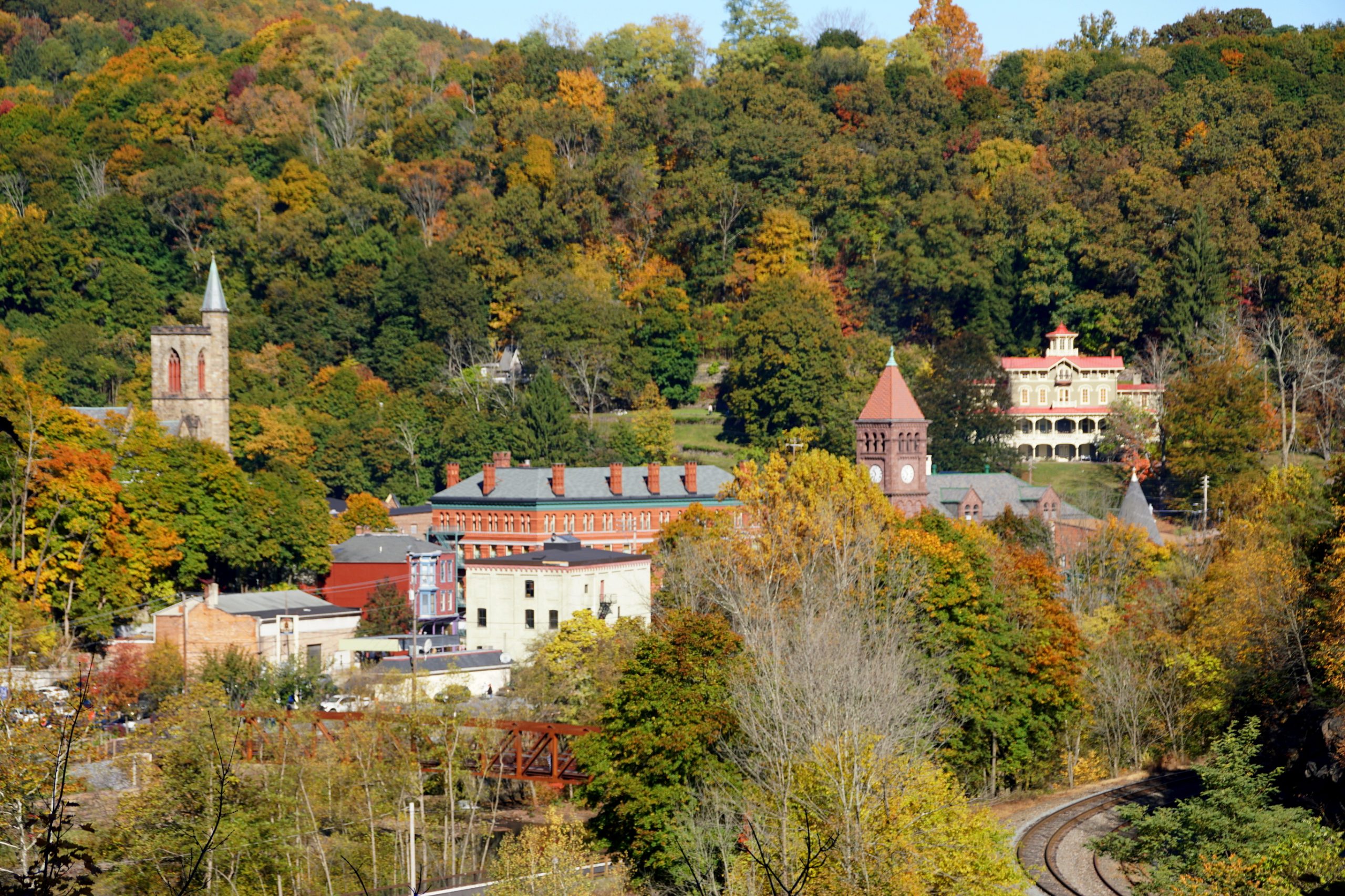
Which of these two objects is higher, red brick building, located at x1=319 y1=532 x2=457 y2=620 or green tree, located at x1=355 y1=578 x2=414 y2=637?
red brick building, located at x1=319 y1=532 x2=457 y2=620

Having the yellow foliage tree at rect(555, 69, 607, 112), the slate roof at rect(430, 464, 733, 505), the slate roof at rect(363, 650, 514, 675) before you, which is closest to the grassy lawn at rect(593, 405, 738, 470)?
the slate roof at rect(430, 464, 733, 505)

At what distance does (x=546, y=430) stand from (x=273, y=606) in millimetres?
31605

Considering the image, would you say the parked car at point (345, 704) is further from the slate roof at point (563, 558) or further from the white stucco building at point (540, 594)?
the slate roof at point (563, 558)

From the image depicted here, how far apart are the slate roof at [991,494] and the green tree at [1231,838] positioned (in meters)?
47.2

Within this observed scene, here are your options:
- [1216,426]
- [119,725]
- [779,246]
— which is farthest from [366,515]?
[1216,426]

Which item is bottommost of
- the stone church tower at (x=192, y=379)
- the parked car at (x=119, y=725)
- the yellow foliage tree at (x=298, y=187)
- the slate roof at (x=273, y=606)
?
the parked car at (x=119, y=725)

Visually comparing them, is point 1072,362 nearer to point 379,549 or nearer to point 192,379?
point 379,549

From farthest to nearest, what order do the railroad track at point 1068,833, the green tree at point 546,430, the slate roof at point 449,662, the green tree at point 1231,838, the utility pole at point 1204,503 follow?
the green tree at point 546,430 → the utility pole at point 1204,503 → the slate roof at point 449,662 → the railroad track at point 1068,833 → the green tree at point 1231,838

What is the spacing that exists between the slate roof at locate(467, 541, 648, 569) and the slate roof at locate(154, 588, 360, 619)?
5.89 meters

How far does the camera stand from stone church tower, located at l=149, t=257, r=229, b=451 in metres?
101

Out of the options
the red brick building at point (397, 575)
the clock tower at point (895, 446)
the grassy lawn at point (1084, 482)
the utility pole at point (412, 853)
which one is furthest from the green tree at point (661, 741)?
the grassy lawn at point (1084, 482)

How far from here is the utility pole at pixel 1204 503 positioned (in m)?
93.8

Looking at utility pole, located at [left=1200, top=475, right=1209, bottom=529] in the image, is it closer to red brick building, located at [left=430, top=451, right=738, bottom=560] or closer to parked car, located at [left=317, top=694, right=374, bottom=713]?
red brick building, located at [left=430, top=451, right=738, bottom=560]

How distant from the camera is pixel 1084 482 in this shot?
4254 inches
